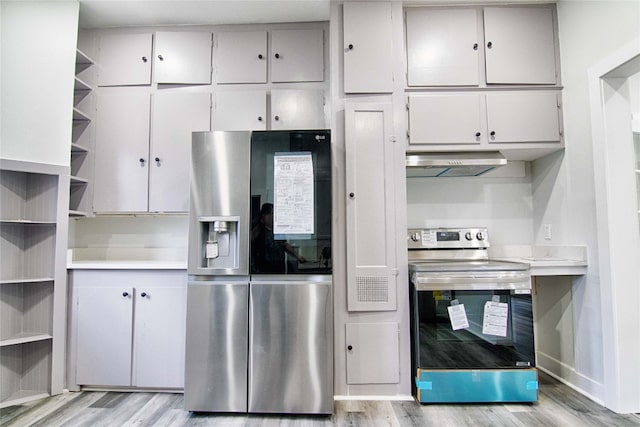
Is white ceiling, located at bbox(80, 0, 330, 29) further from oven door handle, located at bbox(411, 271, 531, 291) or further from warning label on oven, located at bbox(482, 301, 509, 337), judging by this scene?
warning label on oven, located at bbox(482, 301, 509, 337)

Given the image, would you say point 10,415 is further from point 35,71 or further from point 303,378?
point 35,71

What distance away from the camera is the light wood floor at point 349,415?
1.84 meters

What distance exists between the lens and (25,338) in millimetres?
2117

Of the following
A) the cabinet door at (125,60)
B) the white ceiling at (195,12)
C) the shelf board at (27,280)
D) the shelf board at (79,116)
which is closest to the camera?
the shelf board at (27,280)

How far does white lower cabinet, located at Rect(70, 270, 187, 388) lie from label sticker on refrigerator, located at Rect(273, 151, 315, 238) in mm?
874

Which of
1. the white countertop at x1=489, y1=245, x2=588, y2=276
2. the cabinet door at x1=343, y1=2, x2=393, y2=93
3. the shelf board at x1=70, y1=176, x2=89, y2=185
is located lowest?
the white countertop at x1=489, y1=245, x2=588, y2=276

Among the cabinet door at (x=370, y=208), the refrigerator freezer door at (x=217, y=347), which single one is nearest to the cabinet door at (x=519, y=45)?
the cabinet door at (x=370, y=208)

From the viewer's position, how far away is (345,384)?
2117mm

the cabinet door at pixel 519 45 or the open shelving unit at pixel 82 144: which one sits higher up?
the cabinet door at pixel 519 45

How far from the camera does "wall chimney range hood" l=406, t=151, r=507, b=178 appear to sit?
2.31m

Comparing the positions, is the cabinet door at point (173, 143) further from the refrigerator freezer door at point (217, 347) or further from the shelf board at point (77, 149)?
the refrigerator freezer door at point (217, 347)

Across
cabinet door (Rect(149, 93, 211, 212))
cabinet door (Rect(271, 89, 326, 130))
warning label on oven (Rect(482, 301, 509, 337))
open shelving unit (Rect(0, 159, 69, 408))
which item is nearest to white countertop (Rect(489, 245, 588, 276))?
warning label on oven (Rect(482, 301, 509, 337))

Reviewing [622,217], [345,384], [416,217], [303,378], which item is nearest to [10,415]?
[303,378]

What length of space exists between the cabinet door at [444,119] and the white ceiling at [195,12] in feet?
3.46
